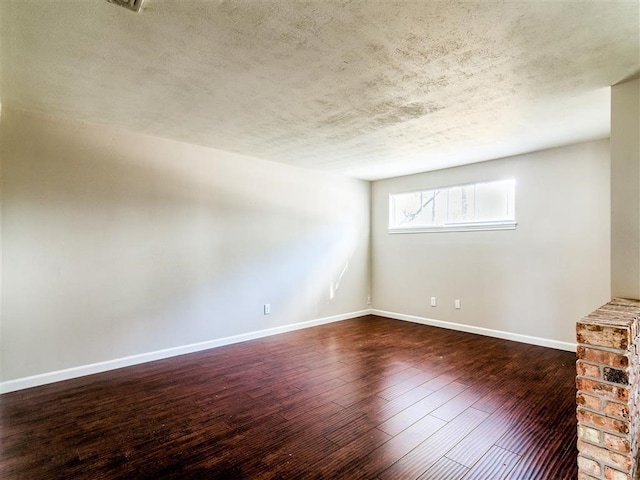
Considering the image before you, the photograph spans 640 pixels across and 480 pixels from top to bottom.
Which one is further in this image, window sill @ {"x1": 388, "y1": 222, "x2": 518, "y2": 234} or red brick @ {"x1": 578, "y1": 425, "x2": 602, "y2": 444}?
window sill @ {"x1": 388, "y1": 222, "x2": 518, "y2": 234}

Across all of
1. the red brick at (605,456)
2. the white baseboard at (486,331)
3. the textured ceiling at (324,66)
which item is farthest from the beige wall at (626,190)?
the white baseboard at (486,331)

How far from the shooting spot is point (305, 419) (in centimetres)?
228

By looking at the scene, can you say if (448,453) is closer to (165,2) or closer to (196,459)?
(196,459)

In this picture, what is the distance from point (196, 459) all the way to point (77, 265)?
2183 millimetres

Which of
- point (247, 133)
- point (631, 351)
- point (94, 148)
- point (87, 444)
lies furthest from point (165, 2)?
point (631, 351)

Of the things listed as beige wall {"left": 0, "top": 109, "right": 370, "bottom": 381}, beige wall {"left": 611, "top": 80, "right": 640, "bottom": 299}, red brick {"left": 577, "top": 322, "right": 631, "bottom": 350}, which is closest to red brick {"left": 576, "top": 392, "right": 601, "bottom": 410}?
red brick {"left": 577, "top": 322, "right": 631, "bottom": 350}

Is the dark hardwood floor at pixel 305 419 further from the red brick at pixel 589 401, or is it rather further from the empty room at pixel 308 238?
the red brick at pixel 589 401

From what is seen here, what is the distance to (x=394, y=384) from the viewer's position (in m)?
2.84

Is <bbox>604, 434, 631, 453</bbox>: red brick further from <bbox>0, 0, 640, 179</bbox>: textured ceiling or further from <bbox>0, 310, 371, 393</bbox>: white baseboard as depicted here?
<bbox>0, 310, 371, 393</bbox>: white baseboard

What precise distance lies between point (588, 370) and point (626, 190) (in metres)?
1.46

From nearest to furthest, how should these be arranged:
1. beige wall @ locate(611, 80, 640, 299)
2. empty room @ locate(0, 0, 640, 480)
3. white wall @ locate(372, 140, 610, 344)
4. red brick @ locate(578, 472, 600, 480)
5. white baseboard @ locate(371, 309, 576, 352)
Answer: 1. red brick @ locate(578, 472, 600, 480)
2. empty room @ locate(0, 0, 640, 480)
3. beige wall @ locate(611, 80, 640, 299)
4. white wall @ locate(372, 140, 610, 344)
5. white baseboard @ locate(371, 309, 576, 352)

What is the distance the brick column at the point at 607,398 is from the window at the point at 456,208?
2941mm

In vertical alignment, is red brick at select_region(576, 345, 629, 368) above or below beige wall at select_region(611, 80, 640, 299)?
below

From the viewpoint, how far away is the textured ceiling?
1.60 metres
